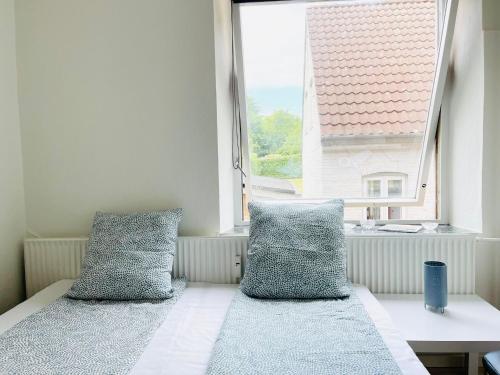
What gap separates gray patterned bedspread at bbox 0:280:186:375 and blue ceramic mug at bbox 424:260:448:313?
1250mm

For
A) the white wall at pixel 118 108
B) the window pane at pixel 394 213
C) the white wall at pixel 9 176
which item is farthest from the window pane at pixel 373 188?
the white wall at pixel 9 176

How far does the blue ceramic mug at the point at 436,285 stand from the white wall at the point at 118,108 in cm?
116

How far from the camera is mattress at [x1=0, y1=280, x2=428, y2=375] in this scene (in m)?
1.21

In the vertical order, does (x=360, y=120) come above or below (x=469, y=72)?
below

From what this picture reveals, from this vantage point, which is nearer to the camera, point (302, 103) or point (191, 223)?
point (191, 223)

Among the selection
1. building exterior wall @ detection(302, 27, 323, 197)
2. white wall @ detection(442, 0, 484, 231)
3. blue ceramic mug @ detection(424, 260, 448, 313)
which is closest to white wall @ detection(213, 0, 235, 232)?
building exterior wall @ detection(302, 27, 323, 197)

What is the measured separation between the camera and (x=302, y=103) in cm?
230

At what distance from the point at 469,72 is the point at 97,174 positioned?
89.6 inches

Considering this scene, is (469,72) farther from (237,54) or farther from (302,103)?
(237,54)

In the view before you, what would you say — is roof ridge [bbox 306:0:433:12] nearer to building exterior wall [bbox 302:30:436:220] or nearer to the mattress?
building exterior wall [bbox 302:30:436:220]

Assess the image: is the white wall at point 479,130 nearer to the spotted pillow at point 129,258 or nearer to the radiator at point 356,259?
the radiator at point 356,259

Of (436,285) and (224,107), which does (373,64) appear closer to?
(224,107)

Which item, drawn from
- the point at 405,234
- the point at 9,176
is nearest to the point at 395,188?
the point at 405,234

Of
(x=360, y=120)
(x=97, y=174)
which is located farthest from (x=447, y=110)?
(x=97, y=174)
